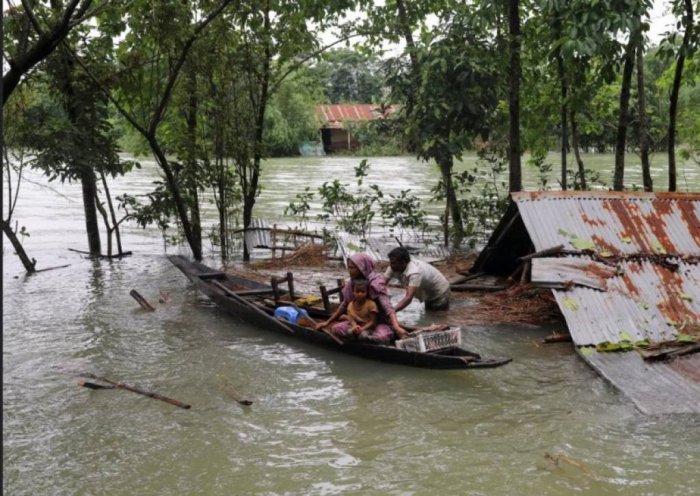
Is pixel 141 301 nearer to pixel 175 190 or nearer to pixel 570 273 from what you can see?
pixel 175 190

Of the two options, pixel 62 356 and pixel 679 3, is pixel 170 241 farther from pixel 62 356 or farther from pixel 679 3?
pixel 679 3

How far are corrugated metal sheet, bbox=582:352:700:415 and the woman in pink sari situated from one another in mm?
1823

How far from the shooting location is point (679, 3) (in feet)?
34.1

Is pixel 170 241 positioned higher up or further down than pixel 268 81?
further down

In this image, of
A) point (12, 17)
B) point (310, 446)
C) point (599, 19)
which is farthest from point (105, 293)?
point (599, 19)

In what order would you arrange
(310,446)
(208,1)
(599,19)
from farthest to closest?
1. (208,1)
2. (599,19)
3. (310,446)

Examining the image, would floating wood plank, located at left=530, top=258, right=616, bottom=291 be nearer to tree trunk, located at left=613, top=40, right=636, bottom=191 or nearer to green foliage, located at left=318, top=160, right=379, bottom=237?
tree trunk, located at left=613, top=40, right=636, bottom=191

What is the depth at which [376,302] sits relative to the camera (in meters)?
7.00

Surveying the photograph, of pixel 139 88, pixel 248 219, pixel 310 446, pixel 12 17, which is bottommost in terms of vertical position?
pixel 310 446

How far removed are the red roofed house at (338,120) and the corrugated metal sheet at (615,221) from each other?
2985cm

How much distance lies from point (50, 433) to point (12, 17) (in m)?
6.09

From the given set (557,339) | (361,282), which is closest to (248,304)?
(361,282)

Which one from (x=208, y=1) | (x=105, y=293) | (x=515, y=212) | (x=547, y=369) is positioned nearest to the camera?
(x=547, y=369)

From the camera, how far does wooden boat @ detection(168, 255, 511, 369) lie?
6.23 m
